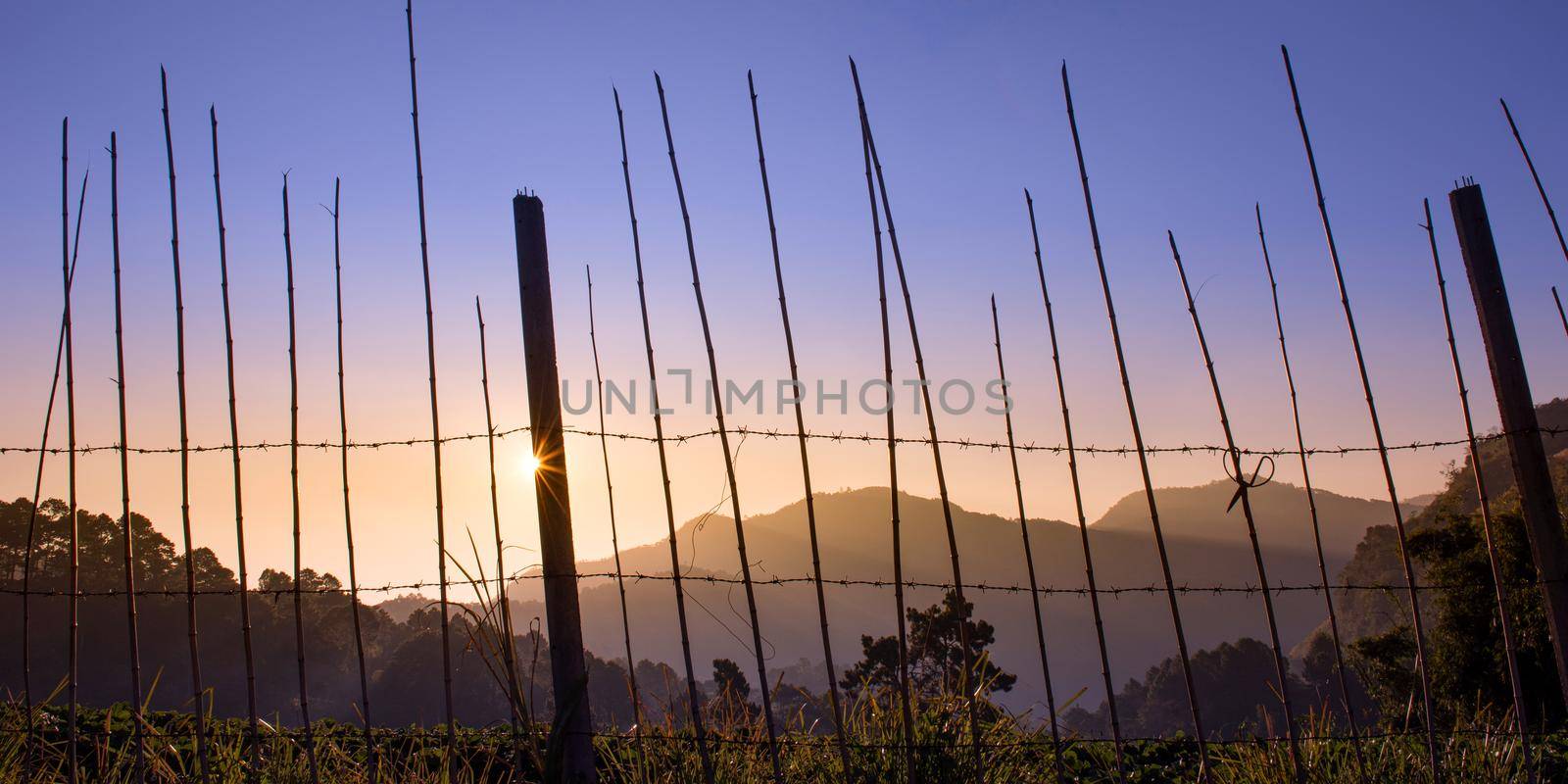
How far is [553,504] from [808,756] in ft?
4.25

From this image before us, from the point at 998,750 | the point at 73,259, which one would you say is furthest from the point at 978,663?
the point at 73,259

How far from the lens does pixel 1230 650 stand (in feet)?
191

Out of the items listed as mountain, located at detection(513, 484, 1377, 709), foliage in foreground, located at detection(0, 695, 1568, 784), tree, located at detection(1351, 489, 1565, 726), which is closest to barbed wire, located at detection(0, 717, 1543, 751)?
foliage in foreground, located at detection(0, 695, 1568, 784)

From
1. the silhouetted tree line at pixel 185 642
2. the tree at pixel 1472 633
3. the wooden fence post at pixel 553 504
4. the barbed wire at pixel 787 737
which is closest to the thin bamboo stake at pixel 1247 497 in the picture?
the barbed wire at pixel 787 737

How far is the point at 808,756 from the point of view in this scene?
10.9 ft

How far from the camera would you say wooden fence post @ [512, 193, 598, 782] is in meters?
3.05

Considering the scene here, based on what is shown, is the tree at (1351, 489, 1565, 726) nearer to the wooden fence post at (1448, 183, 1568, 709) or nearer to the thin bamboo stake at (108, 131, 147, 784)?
the wooden fence post at (1448, 183, 1568, 709)

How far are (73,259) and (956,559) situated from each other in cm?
344

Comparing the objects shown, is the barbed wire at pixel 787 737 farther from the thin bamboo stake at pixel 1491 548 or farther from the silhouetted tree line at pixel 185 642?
the silhouetted tree line at pixel 185 642

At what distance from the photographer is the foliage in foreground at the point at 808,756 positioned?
3.28 metres

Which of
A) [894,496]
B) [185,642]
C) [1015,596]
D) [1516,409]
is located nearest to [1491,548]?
[1516,409]

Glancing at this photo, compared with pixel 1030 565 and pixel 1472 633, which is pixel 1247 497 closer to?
pixel 1030 565

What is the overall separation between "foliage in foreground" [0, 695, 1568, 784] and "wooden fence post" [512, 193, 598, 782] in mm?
123

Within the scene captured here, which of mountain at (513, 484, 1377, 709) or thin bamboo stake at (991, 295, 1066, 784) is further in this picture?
mountain at (513, 484, 1377, 709)
